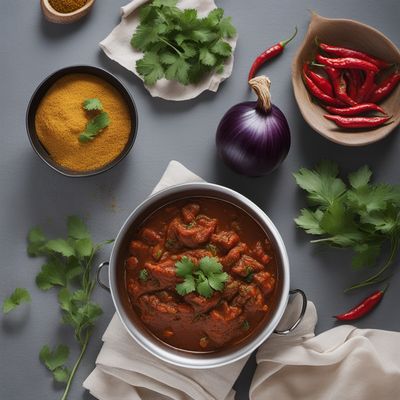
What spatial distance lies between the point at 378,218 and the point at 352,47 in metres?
0.82

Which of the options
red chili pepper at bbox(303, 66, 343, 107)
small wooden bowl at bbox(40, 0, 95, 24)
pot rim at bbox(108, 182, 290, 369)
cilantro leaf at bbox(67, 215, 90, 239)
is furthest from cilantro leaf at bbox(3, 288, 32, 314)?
red chili pepper at bbox(303, 66, 343, 107)

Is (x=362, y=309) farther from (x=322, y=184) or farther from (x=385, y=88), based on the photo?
(x=385, y=88)

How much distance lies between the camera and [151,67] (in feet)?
9.64

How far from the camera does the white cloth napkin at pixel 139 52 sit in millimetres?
3006

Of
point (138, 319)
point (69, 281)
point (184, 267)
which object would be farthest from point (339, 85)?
point (69, 281)

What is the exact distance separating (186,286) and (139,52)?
3.83ft

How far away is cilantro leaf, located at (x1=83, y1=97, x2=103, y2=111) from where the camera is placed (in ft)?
A: 9.19

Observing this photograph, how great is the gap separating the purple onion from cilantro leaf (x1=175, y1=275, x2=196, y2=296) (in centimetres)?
58

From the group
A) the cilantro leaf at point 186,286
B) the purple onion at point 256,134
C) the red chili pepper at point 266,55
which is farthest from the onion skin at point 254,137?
the cilantro leaf at point 186,286

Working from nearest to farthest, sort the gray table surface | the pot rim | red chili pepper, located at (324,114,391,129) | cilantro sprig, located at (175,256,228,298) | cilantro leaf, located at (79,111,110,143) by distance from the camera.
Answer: cilantro sprig, located at (175,256,228,298) < the pot rim < cilantro leaf, located at (79,111,110,143) < red chili pepper, located at (324,114,391,129) < the gray table surface

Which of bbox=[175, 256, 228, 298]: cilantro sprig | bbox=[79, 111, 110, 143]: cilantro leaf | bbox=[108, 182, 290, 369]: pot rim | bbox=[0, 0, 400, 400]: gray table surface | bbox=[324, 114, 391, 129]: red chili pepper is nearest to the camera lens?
bbox=[175, 256, 228, 298]: cilantro sprig

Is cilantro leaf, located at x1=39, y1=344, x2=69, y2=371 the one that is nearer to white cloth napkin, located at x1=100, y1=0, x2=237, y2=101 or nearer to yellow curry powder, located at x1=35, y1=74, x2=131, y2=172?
yellow curry powder, located at x1=35, y1=74, x2=131, y2=172

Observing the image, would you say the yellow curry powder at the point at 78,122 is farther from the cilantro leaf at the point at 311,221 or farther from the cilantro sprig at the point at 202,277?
the cilantro leaf at the point at 311,221

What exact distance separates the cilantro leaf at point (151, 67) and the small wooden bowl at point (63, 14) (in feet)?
1.17
